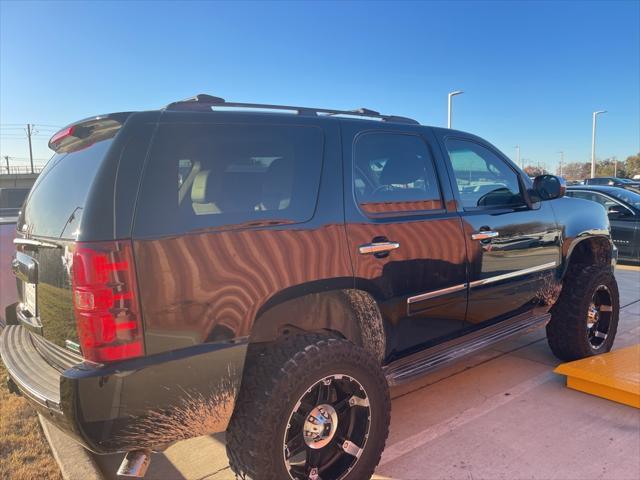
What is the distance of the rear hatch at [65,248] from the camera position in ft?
6.14

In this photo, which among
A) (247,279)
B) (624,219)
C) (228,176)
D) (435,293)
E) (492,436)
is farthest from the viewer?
(624,219)

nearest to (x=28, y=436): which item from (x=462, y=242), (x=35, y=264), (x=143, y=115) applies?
(x=35, y=264)

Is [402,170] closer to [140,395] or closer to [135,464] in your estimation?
[140,395]

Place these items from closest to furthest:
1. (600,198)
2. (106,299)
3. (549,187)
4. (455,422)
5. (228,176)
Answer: (106,299), (228,176), (455,422), (549,187), (600,198)

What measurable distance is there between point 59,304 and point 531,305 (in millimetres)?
3425

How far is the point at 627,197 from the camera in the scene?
30.1 ft

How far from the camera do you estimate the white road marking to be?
9.91 ft

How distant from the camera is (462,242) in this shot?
126 inches

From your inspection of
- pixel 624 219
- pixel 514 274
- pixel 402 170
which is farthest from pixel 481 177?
pixel 624 219

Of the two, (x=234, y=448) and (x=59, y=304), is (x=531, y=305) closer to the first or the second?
(x=234, y=448)

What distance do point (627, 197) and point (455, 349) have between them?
25.7 feet

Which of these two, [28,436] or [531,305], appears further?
[531,305]

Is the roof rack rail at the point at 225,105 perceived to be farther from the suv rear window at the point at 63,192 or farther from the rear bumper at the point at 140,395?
the rear bumper at the point at 140,395

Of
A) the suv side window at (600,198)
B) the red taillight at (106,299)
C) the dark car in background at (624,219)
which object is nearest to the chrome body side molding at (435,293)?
the red taillight at (106,299)
